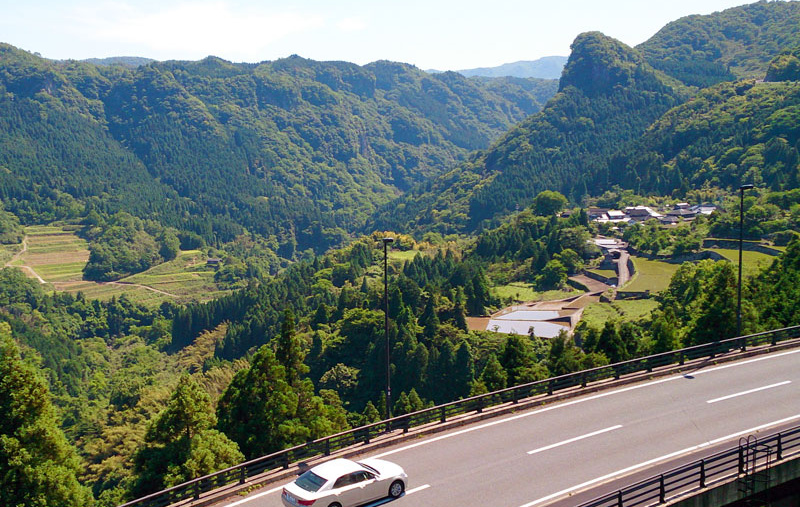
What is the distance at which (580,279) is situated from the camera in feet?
382

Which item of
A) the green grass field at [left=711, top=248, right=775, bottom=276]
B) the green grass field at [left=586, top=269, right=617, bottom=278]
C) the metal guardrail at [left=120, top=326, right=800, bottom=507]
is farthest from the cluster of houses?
the metal guardrail at [left=120, top=326, right=800, bottom=507]

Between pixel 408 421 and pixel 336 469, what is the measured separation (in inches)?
288

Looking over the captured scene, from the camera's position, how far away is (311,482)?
22062 mm

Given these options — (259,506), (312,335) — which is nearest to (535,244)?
(312,335)

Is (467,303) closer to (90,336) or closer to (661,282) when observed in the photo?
(661,282)

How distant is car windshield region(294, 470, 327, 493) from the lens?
21.8 m

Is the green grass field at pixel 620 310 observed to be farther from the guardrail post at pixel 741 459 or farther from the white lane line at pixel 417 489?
the white lane line at pixel 417 489

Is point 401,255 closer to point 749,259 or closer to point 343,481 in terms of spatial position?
point 749,259

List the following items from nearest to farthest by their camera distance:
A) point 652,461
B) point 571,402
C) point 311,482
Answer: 1. point 311,482
2. point 652,461
3. point 571,402

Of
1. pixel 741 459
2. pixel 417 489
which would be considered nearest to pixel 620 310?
pixel 741 459

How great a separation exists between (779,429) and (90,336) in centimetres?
19789

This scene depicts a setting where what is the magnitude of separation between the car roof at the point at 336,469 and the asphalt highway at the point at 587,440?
6.35ft

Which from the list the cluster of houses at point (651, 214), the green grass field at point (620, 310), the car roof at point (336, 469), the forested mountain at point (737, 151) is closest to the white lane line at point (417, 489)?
the car roof at point (336, 469)

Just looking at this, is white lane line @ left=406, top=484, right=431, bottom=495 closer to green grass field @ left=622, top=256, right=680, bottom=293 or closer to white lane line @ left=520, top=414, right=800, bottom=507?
white lane line @ left=520, top=414, right=800, bottom=507
